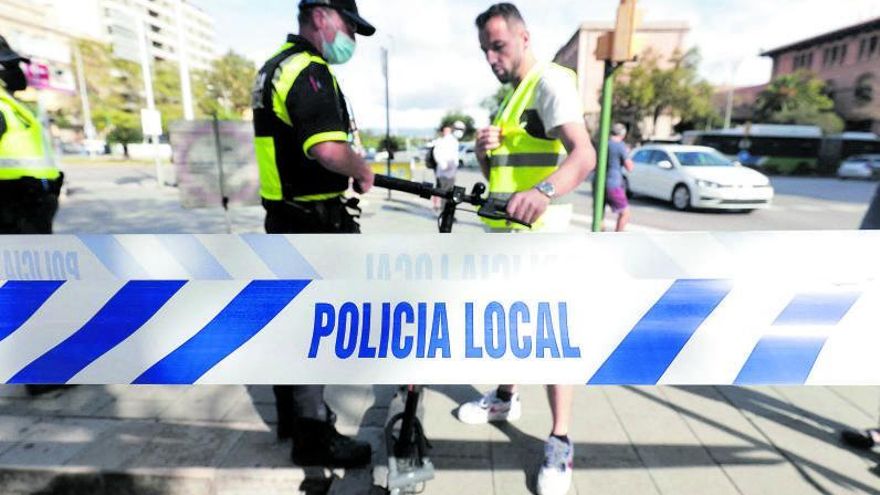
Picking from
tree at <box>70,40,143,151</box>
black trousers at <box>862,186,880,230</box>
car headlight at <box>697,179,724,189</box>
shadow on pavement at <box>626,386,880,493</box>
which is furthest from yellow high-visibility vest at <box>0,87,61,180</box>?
tree at <box>70,40,143,151</box>

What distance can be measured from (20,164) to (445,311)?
2.76 m

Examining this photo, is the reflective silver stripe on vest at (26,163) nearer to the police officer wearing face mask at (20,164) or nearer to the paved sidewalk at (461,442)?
the police officer wearing face mask at (20,164)

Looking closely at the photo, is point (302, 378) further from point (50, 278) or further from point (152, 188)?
point (152, 188)

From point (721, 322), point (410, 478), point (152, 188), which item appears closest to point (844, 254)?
point (721, 322)

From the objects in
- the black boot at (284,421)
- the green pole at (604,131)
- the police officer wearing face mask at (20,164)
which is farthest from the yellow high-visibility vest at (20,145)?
the green pole at (604,131)

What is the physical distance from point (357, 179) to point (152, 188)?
16.2 m

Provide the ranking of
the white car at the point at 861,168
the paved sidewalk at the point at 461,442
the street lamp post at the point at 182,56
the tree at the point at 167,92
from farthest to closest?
the tree at the point at 167,92 < the white car at the point at 861,168 < the street lamp post at the point at 182,56 < the paved sidewalk at the point at 461,442

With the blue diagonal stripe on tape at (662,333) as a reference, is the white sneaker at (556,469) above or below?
below

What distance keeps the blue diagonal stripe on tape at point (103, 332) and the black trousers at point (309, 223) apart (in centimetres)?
67

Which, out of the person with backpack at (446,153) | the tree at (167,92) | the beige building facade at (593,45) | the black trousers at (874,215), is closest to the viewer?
the black trousers at (874,215)

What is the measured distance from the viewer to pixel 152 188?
49.4 ft

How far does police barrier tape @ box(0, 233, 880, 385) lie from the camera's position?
131cm

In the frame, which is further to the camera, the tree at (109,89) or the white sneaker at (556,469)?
the tree at (109,89)

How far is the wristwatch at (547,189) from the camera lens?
5.20ft
